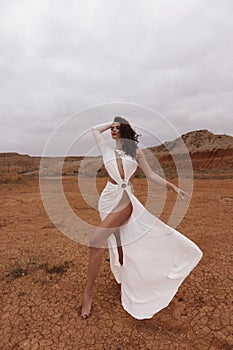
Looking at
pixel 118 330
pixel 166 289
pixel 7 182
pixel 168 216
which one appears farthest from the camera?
pixel 7 182

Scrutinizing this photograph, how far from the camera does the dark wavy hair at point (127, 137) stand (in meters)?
2.82

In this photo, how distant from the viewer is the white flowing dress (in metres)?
2.78

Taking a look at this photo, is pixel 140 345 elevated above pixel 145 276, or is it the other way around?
pixel 145 276

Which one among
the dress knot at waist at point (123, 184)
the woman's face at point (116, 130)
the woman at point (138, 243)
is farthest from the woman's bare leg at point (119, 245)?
the woman's face at point (116, 130)

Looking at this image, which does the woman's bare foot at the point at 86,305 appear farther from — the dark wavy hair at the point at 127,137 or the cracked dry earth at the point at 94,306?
the dark wavy hair at the point at 127,137

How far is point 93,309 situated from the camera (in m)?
2.92

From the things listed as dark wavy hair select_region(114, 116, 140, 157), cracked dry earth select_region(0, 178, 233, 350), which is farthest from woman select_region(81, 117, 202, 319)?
cracked dry earth select_region(0, 178, 233, 350)

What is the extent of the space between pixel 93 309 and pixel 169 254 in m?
0.94

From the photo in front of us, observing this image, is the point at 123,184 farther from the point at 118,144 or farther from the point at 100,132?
the point at 100,132

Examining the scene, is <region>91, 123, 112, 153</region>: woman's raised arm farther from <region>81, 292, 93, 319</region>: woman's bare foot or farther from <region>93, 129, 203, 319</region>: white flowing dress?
<region>81, 292, 93, 319</region>: woman's bare foot

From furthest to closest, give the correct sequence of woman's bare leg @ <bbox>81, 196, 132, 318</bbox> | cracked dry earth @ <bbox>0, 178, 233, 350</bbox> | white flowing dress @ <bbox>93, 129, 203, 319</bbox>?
1. white flowing dress @ <bbox>93, 129, 203, 319</bbox>
2. woman's bare leg @ <bbox>81, 196, 132, 318</bbox>
3. cracked dry earth @ <bbox>0, 178, 233, 350</bbox>

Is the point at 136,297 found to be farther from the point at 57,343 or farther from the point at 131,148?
the point at 131,148

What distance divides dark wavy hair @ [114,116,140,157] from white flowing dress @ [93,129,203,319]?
7 cm

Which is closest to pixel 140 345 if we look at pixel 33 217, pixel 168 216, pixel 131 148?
pixel 131 148
